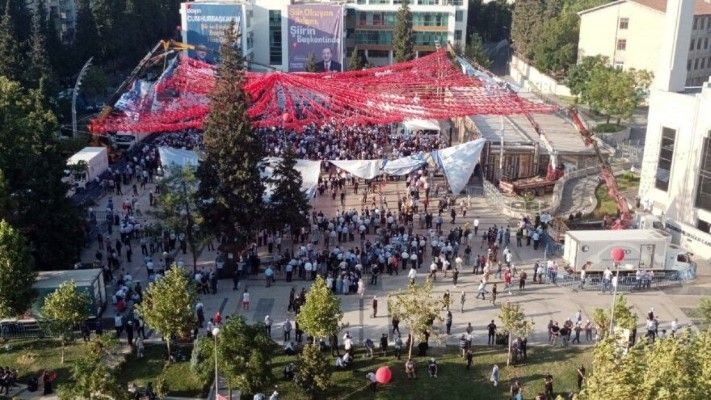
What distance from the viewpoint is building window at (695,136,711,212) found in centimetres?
3089

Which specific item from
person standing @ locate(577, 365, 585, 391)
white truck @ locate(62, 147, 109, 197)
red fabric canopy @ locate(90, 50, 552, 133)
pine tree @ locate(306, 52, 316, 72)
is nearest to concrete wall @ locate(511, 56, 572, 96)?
pine tree @ locate(306, 52, 316, 72)

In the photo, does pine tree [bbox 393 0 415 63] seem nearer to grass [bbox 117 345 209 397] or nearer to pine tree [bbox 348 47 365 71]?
pine tree [bbox 348 47 365 71]

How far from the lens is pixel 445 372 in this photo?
21359 millimetres

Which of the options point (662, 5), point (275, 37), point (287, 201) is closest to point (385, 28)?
point (275, 37)

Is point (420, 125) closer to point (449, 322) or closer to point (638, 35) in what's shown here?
point (449, 322)

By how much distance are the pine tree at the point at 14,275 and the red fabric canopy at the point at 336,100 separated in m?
14.3

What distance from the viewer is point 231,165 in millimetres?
27812

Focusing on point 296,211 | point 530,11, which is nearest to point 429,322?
point 296,211

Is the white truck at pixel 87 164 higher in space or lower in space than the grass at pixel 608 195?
higher

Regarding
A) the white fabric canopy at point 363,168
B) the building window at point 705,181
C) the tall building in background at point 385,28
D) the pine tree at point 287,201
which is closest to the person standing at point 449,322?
the pine tree at point 287,201

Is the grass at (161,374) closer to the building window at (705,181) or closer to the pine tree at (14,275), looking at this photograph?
the pine tree at (14,275)

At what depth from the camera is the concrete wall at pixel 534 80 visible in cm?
6544

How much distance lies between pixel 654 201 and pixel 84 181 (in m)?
27.7

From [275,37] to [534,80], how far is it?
25.0 m
